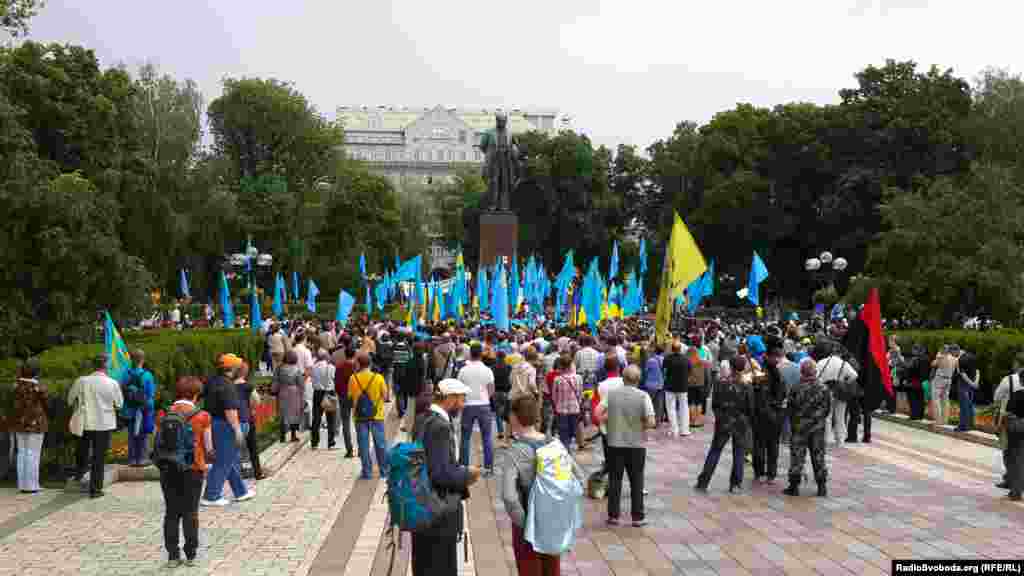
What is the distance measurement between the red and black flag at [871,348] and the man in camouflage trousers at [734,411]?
8.03 ft

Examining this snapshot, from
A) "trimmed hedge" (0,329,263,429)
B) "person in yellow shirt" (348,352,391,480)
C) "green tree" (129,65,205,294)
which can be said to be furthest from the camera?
"green tree" (129,65,205,294)

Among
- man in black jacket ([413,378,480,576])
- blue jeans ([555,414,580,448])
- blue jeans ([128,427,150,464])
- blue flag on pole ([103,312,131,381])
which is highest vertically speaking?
blue flag on pole ([103,312,131,381])

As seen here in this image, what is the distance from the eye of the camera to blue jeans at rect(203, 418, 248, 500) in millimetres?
11719

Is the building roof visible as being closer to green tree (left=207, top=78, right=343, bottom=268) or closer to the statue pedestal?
green tree (left=207, top=78, right=343, bottom=268)

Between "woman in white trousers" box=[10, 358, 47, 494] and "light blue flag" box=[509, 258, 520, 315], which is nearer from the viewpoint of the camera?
"woman in white trousers" box=[10, 358, 47, 494]

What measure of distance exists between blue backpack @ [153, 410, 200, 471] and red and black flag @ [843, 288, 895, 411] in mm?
8749

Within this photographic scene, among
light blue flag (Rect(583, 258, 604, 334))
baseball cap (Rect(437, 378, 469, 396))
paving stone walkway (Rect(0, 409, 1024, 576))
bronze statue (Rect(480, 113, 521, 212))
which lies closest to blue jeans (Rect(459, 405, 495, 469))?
paving stone walkway (Rect(0, 409, 1024, 576))

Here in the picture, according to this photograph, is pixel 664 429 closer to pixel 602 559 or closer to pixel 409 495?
pixel 602 559

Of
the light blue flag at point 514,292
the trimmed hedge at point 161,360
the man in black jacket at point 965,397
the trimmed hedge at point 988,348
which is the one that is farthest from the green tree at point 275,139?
the man in black jacket at point 965,397

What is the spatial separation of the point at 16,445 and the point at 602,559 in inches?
307

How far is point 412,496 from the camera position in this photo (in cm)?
668

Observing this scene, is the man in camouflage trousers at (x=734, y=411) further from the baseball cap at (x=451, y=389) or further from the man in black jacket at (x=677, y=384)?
the baseball cap at (x=451, y=389)

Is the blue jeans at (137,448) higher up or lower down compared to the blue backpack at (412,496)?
lower down

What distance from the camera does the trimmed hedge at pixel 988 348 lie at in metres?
23.6
